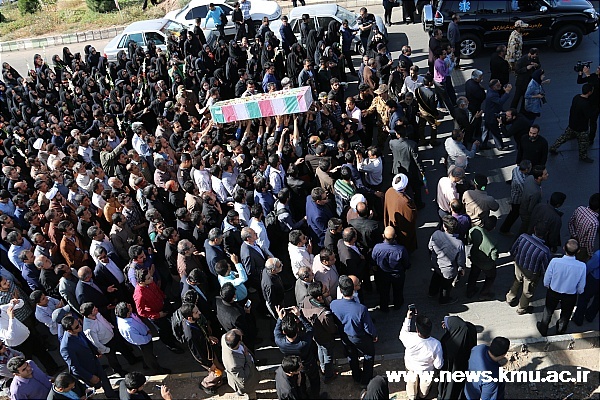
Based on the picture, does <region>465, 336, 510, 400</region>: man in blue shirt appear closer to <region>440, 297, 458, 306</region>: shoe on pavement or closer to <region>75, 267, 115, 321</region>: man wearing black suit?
<region>440, 297, 458, 306</region>: shoe on pavement

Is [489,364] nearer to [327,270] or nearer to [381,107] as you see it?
[327,270]

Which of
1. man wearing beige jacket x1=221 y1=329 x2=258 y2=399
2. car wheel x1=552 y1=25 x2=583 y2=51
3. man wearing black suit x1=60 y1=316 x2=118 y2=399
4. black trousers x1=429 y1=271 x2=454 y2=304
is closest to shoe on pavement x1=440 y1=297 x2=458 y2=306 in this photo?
black trousers x1=429 y1=271 x2=454 y2=304

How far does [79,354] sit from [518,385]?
484 cm

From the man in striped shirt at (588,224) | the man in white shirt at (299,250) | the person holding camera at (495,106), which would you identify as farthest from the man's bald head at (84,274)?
the person holding camera at (495,106)

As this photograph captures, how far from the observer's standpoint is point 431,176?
944 centimetres

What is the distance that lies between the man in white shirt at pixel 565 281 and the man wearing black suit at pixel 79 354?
5107 millimetres

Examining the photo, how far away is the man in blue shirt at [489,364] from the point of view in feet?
15.7

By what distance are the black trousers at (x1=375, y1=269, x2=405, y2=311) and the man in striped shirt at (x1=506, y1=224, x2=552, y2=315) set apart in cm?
138

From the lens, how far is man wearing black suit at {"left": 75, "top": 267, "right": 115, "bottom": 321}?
6.19 meters

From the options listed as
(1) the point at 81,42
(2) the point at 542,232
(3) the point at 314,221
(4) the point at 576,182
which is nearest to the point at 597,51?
(4) the point at 576,182

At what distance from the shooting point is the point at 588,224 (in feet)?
21.2

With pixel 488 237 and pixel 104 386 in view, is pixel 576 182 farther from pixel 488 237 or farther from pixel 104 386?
pixel 104 386

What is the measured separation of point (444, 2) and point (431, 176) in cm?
543

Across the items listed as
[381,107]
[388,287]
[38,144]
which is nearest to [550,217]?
[388,287]
